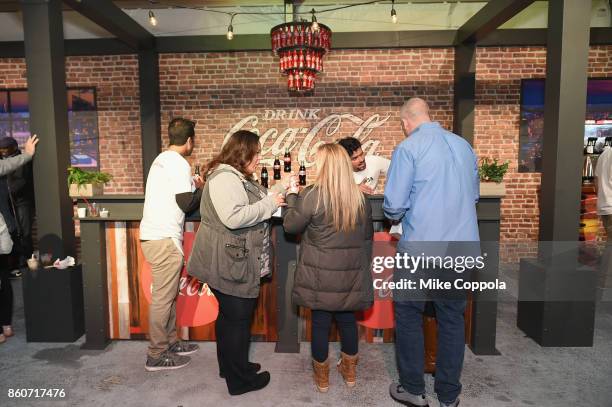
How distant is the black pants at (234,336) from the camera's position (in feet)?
7.94

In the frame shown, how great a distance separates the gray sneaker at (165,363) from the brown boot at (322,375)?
3.41 feet

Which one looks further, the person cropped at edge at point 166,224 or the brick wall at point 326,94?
the brick wall at point 326,94

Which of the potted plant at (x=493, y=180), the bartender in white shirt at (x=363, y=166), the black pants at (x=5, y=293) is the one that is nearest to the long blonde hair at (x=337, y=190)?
the bartender in white shirt at (x=363, y=166)

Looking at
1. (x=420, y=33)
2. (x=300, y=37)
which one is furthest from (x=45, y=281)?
(x=420, y=33)

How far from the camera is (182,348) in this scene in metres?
3.22

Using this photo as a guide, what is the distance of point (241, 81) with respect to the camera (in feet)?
19.7

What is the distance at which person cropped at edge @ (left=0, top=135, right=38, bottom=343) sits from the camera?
3311 millimetres

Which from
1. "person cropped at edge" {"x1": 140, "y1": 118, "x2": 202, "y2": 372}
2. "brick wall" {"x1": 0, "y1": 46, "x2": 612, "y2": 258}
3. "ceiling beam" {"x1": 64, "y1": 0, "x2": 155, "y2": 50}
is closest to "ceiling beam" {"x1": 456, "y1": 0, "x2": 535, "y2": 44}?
"brick wall" {"x1": 0, "y1": 46, "x2": 612, "y2": 258}

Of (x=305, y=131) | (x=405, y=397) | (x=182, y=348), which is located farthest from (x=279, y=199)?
(x=305, y=131)

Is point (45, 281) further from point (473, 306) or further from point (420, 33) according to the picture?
point (420, 33)

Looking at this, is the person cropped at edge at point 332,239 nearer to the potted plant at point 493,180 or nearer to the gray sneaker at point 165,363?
the gray sneaker at point 165,363

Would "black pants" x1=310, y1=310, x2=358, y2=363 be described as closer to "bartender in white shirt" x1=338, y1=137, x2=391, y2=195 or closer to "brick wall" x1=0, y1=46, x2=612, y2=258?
"bartender in white shirt" x1=338, y1=137, x2=391, y2=195

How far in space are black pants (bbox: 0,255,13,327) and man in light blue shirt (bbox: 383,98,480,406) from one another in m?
3.26

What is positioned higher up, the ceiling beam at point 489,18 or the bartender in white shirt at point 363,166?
the ceiling beam at point 489,18
